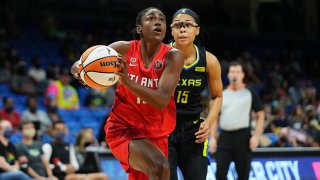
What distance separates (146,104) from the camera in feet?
15.6

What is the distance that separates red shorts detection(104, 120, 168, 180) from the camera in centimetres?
468

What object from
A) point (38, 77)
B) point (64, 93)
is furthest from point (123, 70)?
point (38, 77)

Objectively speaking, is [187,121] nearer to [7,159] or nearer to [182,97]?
[182,97]

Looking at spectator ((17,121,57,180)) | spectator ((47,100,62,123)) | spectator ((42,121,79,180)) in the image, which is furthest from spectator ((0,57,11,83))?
spectator ((17,121,57,180))

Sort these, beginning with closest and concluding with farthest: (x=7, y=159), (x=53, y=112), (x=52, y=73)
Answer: (x=7, y=159), (x=53, y=112), (x=52, y=73)

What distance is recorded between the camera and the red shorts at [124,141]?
468cm

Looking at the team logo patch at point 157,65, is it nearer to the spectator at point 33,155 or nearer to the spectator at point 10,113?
the spectator at point 33,155

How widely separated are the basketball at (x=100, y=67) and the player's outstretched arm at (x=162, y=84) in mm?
94

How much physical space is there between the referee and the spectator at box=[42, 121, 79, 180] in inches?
111

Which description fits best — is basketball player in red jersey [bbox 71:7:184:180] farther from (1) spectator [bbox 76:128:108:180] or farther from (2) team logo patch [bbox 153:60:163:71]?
(1) spectator [bbox 76:128:108:180]

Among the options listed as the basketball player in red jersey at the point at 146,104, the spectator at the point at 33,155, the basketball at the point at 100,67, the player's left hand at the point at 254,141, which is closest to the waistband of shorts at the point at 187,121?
the basketball player in red jersey at the point at 146,104

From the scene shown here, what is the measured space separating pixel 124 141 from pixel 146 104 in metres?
0.33

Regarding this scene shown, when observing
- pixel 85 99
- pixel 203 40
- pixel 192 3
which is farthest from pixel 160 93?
pixel 192 3

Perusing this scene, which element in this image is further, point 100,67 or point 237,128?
point 237,128
